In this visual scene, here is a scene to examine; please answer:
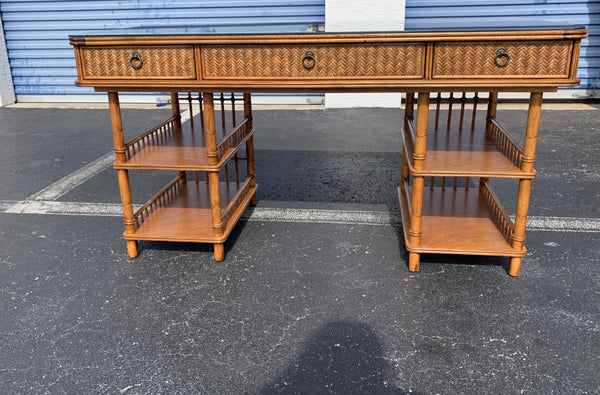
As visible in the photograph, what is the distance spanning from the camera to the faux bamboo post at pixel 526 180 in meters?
2.83

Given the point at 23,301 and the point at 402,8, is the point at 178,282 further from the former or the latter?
the point at 402,8

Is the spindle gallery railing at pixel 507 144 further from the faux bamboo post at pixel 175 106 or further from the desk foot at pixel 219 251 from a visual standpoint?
the faux bamboo post at pixel 175 106

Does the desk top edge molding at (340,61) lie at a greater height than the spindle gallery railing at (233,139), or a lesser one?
A: greater

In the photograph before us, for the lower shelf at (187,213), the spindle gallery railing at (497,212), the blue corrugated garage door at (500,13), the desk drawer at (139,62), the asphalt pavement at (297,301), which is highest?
the blue corrugated garage door at (500,13)

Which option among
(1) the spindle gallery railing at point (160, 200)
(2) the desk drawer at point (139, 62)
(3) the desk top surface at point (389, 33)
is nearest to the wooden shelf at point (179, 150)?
(1) the spindle gallery railing at point (160, 200)

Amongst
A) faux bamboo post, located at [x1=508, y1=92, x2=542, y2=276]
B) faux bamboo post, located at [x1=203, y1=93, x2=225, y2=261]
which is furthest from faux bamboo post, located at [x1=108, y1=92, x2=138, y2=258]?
faux bamboo post, located at [x1=508, y1=92, x2=542, y2=276]

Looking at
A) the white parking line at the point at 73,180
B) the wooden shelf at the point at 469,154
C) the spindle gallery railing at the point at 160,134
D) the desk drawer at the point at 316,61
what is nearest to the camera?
the desk drawer at the point at 316,61

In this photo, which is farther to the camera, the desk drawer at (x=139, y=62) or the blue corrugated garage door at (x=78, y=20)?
the blue corrugated garage door at (x=78, y=20)

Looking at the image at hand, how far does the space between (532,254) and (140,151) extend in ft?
9.47

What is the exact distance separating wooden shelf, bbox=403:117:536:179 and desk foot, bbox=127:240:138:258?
1994 millimetres

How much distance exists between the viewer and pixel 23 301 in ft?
9.73

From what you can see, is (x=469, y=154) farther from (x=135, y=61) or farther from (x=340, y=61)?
(x=135, y=61)

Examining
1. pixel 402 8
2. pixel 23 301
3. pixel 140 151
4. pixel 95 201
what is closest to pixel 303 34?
pixel 140 151

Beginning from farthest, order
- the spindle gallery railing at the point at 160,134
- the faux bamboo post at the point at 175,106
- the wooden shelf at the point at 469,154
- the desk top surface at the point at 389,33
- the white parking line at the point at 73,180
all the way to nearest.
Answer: the white parking line at the point at 73,180 → the faux bamboo post at the point at 175,106 → the spindle gallery railing at the point at 160,134 → the wooden shelf at the point at 469,154 → the desk top surface at the point at 389,33
